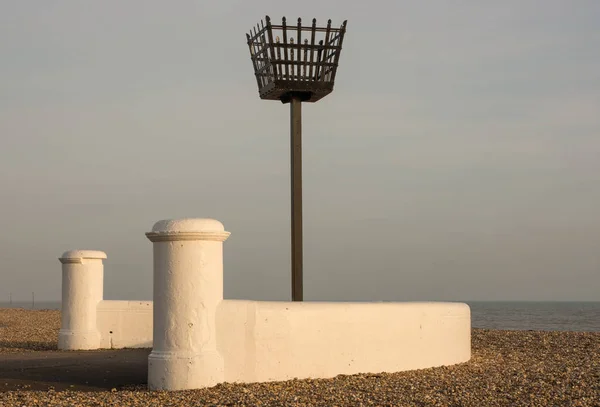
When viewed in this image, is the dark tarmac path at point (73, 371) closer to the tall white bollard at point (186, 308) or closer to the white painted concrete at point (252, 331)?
the tall white bollard at point (186, 308)

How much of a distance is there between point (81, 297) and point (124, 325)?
1.04 metres

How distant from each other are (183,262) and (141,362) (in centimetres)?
347

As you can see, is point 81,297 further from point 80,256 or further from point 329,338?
point 329,338

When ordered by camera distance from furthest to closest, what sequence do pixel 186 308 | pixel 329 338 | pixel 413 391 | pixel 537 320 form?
pixel 537 320 → pixel 329 338 → pixel 186 308 → pixel 413 391

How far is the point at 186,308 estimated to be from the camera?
1080 centimetres

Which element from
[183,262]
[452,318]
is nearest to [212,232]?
[183,262]

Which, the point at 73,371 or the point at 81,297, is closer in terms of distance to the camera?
the point at 73,371

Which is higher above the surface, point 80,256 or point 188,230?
point 188,230

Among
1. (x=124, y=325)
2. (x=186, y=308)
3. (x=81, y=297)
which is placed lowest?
(x=124, y=325)

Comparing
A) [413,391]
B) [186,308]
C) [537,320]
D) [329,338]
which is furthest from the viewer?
[537,320]

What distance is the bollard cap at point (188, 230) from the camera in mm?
10836

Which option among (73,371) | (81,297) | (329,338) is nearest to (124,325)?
(81,297)

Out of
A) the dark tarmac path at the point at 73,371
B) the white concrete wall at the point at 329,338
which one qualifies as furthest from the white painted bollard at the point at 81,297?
the white concrete wall at the point at 329,338

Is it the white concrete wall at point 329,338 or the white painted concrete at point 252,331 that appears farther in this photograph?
the white concrete wall at point 329,338
